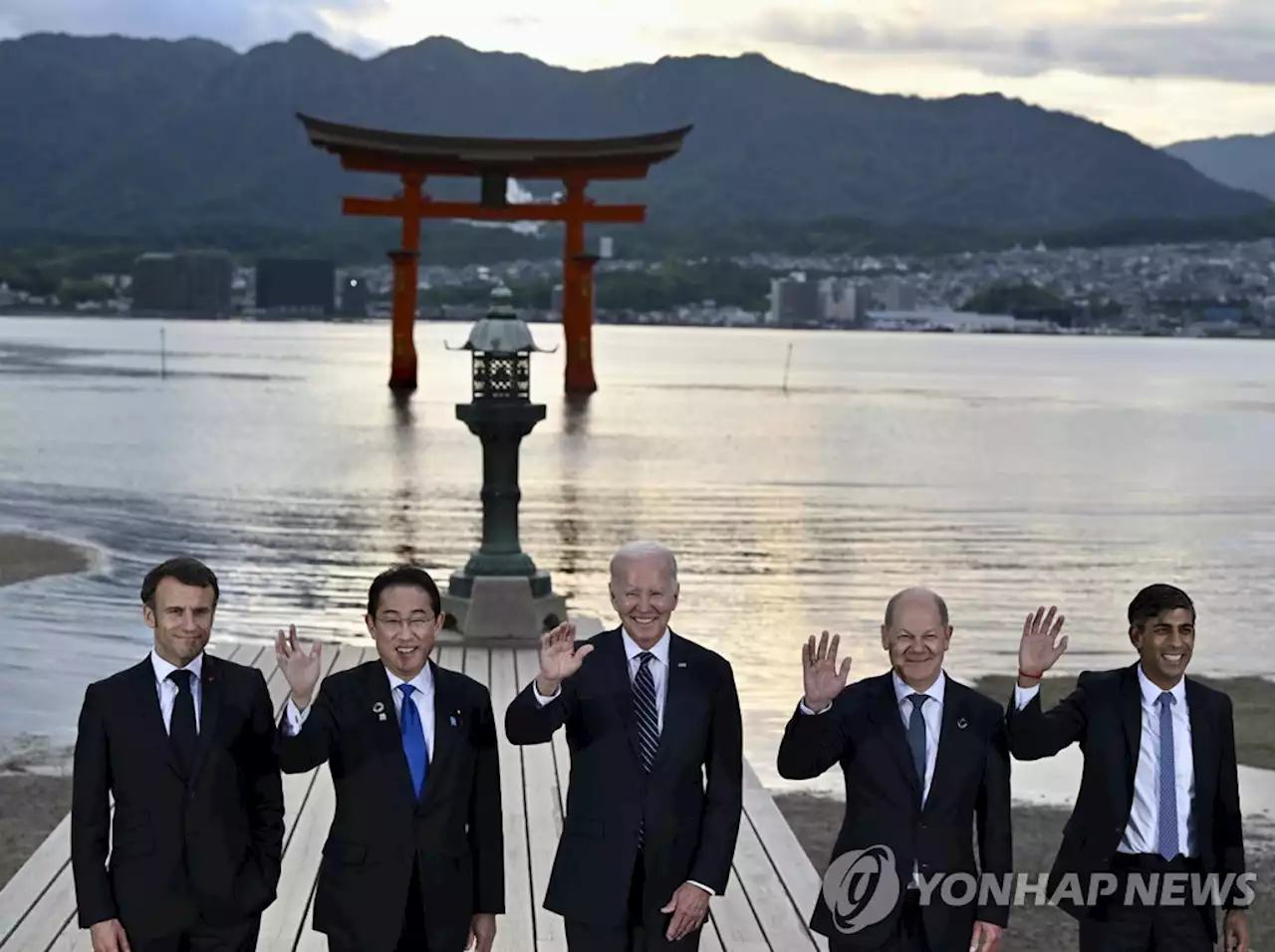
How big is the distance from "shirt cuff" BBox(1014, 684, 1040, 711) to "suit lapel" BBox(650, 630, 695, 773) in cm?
65

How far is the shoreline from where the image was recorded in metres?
15.5

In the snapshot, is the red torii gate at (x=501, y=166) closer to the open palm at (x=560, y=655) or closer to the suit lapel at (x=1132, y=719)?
the suit lapel at (x=1132, y=719)

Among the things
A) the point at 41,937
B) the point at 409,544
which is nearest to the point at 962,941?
Result: the point at 41,937

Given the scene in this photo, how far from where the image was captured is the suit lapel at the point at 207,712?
3.29 m

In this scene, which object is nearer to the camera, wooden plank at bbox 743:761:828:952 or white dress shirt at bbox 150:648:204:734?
white dress shirt at bbox 150:648:204:734

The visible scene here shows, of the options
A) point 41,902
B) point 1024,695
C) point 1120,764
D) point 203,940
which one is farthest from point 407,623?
point 41,902

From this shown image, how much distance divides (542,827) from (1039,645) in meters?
2.44

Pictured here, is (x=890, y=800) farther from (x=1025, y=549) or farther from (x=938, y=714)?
(x=1025, y=549)

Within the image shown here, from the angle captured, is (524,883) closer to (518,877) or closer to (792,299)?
(518,877)

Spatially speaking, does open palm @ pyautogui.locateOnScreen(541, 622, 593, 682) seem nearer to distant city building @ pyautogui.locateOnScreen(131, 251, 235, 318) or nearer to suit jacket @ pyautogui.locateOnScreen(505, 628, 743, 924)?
suit jacket @ pyautogui.locateOnScreen(505, 628, 743, 924)

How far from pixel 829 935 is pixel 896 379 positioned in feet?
268

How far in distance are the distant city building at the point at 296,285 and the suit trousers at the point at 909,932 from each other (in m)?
185

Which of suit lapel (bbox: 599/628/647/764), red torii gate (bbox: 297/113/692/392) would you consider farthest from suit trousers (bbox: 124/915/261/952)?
red torii gate (bbox: 297/113/692/392)

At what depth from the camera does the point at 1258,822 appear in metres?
7.86
